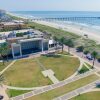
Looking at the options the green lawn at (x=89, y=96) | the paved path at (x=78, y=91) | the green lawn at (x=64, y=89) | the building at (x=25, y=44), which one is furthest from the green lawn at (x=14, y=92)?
the building at (x=25, y=44)

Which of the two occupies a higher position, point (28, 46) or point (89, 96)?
point (28, 46)

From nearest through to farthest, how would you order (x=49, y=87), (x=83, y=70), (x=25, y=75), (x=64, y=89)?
1. (x=64, y=89)
2. (x=49, y=87)
3. (x=25, y=75)
4. (x=83, y=70)

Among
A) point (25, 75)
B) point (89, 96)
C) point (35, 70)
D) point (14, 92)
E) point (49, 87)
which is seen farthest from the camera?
point (35, 70)

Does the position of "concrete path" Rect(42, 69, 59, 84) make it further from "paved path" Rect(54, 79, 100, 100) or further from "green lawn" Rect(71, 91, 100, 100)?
"green lawn" Rect(71, 91, 100, 100)

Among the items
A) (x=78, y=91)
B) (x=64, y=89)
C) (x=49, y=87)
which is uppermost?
(x=78, y=91)

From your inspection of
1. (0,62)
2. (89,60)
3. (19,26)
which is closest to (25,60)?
(0,62)

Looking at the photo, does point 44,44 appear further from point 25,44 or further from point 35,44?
point 25,44

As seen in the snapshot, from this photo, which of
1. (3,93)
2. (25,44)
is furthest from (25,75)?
(25,44)

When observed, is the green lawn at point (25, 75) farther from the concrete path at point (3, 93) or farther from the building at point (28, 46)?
the building at point (28, 46)

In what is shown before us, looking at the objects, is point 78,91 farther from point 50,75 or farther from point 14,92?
point 14,92
